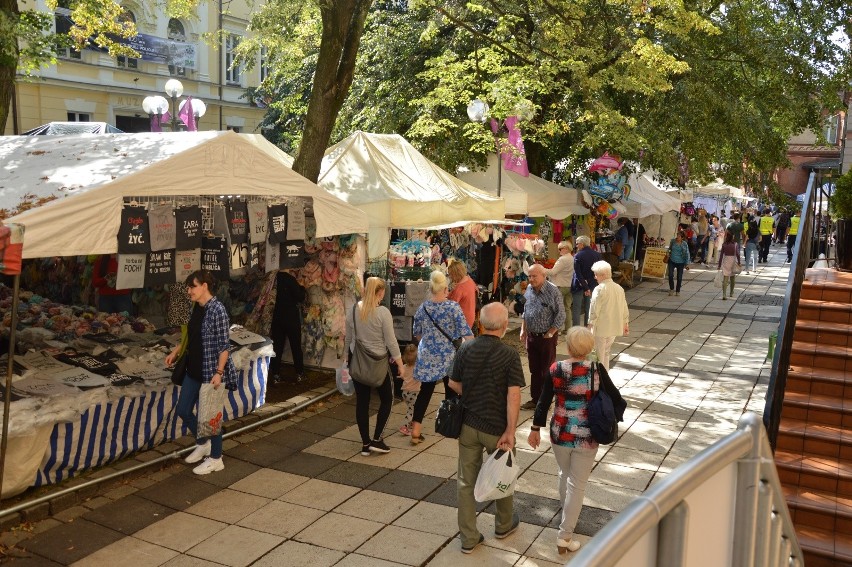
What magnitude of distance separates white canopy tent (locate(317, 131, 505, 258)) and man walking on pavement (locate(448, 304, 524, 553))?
5.18 meters

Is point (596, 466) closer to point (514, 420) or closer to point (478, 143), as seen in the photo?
point (514, 420)

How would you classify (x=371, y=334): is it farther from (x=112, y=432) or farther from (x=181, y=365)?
(x=112, y=432)

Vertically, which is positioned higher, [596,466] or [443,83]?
[443,83]

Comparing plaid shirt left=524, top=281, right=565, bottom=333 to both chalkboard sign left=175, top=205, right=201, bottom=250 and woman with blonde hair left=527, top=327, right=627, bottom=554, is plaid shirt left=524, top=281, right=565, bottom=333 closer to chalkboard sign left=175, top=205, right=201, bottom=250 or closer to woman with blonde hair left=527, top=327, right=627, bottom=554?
woman with blonde hair left=527, top=327, right=627, bottom=554

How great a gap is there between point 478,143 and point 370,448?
8.52m

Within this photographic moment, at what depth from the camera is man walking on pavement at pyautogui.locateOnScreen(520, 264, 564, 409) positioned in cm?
875

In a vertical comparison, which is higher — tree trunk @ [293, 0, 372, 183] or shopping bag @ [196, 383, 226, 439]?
tree trunk @ [293, 0, 372, 183]

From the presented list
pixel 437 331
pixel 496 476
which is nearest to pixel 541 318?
pixel 437 331

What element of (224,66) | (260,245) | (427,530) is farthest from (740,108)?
(224,66)

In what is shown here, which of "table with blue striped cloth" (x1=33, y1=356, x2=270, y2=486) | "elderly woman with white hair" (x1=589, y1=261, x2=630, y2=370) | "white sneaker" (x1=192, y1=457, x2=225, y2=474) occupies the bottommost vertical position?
"white sneaker" (x1=192, y1=457, x2=225, y2=474)

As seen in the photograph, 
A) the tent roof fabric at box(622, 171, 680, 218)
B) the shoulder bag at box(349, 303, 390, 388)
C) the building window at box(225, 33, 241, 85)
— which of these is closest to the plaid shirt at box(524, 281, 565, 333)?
the shoulder bag at box(349, 303, 390, 388)

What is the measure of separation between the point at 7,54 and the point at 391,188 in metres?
4.86

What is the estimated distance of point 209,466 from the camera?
7.08 meters

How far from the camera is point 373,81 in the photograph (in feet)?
61.6
